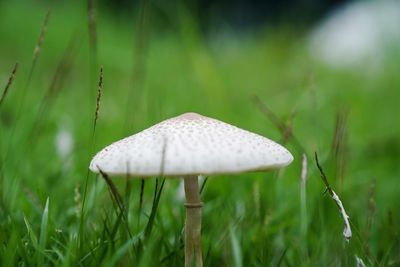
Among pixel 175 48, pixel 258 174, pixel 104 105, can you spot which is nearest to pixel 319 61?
pixel 175 48

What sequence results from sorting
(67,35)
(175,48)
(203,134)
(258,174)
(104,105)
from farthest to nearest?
(175,48) < (67,35) < (104,105) < (258,174) < (203,134)

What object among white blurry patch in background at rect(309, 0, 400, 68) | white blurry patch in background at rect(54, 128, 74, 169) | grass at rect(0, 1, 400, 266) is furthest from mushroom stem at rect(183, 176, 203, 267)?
white blurry patch in background at rect(309, 0, 400, 68)

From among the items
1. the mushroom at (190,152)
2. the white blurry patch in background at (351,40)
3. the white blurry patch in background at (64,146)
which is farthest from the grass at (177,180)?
the white blurry patch in background at (351,40)

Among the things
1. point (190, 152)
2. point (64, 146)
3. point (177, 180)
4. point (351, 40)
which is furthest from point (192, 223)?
point (351, 40)

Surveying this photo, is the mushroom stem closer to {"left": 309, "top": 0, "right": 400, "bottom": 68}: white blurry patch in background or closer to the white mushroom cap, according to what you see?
the white mushroom cap

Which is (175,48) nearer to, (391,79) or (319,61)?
(319,61)

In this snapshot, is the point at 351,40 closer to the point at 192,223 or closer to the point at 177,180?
the point at 177,180

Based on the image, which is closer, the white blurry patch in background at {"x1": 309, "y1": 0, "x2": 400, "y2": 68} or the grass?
the grass
